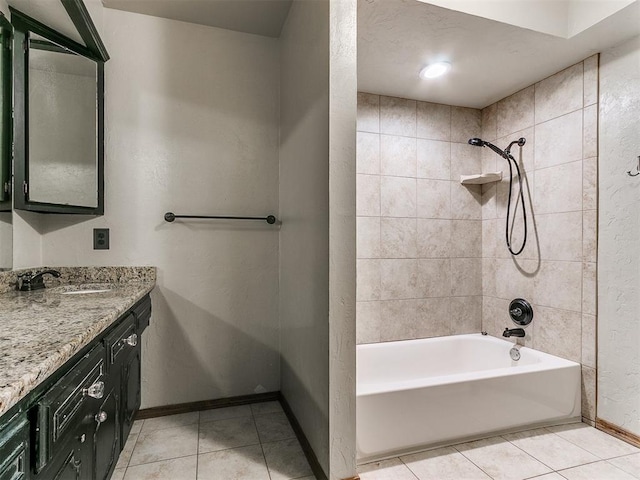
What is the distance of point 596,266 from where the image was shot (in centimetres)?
211

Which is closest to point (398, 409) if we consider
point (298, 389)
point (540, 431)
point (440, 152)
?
point (298, 389)

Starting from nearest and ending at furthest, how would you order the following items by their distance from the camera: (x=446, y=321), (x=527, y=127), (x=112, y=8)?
(x=112, y=8) < (x=527, y=127) < (x=446, y=321)

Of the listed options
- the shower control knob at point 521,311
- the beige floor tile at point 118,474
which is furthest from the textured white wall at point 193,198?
the shower control knob at point 521,311

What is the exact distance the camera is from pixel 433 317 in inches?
110

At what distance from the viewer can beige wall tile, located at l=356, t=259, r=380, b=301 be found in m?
2.62

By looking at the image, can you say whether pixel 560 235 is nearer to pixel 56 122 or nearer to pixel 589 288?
pixel 589 288

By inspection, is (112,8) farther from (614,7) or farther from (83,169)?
(614,7)

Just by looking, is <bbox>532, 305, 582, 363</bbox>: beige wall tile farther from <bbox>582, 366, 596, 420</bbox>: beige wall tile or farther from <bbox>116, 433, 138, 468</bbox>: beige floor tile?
<bbox>116, 433, 138, 468</bbox>: beige floor tile

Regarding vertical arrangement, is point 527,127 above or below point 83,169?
above

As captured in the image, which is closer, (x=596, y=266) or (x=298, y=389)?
(x=298, y=389)

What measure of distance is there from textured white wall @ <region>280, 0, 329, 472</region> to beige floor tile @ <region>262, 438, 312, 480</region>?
4.2 inches

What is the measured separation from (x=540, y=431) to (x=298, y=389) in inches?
56.4

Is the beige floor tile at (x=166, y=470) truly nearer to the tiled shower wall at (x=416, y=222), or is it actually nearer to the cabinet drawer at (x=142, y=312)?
the cabinet drawer at (x=142, y=312)

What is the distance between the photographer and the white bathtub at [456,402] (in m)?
1.71
